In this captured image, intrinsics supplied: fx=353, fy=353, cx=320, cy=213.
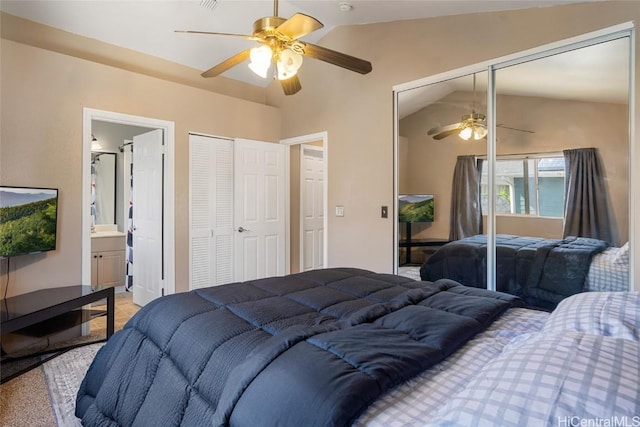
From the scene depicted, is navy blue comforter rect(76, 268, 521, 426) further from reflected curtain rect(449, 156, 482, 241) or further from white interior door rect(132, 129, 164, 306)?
white interior door rect(132, 129, 164, 306)

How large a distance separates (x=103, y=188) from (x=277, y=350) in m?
5.17

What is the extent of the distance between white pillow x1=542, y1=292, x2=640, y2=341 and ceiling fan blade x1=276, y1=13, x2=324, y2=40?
1.86m

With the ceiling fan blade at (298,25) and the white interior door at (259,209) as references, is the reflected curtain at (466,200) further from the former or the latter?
the white interior door at (259,209)

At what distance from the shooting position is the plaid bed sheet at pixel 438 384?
35.1 inches

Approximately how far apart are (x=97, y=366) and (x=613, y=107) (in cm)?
355

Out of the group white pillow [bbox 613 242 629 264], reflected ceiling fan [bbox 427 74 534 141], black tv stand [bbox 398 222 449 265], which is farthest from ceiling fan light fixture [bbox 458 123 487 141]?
white pillow [bbox 613 242 629 264]

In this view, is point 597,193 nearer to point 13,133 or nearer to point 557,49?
point 557,49

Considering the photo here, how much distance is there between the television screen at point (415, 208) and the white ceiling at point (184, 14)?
1659 millimetres

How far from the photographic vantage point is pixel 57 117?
305cm

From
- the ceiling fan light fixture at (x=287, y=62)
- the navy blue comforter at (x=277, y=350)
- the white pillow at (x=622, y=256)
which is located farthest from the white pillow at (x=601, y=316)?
the ceiling fan light fixture at (x=287, y=62)

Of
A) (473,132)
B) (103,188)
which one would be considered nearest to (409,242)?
(473,132)

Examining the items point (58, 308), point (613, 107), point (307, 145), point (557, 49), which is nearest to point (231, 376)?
point (58, 308)

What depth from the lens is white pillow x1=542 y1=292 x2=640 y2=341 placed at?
3.64 feet

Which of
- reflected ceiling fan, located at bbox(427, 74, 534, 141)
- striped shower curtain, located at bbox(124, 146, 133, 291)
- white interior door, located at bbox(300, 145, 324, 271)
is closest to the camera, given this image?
reflected ceiling fan, located at bbox(427, 74, 534, 141)
